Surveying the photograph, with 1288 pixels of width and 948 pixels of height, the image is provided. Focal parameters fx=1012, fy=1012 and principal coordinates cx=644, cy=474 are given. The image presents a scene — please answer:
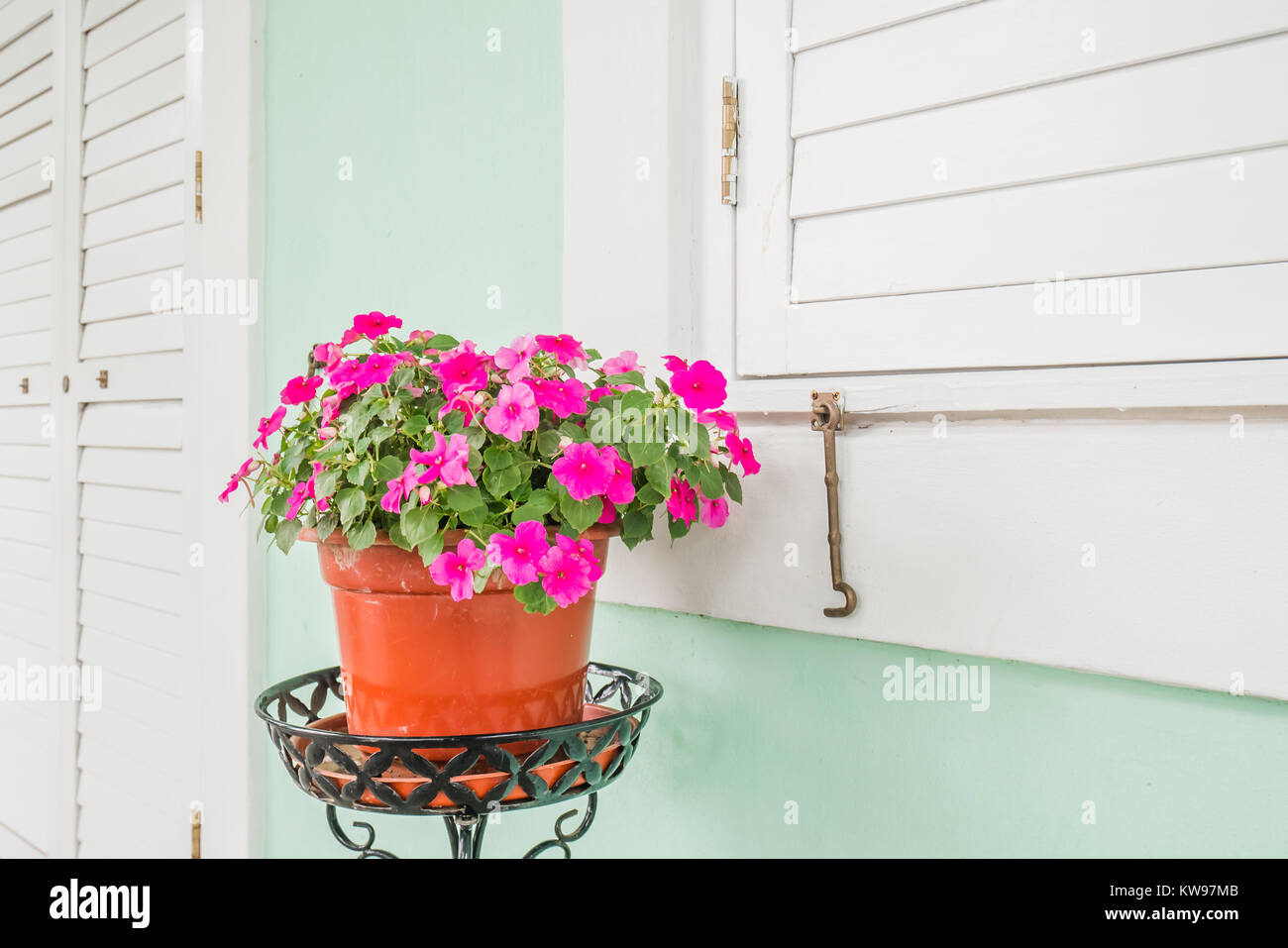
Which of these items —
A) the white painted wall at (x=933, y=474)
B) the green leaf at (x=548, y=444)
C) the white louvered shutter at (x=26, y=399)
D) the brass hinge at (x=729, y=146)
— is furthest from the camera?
the white louvered shutter at (x=26, y=399)

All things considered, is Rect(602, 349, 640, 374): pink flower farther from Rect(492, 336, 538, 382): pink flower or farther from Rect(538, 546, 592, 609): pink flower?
Rect(538, 546, 592, 609): pink flower

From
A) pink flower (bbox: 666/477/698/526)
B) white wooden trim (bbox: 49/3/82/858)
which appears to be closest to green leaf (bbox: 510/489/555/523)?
pink flower (bbox: 666/477/698/526)

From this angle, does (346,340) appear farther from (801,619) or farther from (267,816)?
(267,816)

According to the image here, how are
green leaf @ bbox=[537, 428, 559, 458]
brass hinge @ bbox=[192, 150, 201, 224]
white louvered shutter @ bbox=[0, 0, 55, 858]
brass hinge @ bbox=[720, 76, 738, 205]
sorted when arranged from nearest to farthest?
green leaf @ bbox=[537, 428, 559, 458]
brass hinge @ bbox=[720, 76, 738, 205]
brass hinge @ bbox=[192, 150, 201, 224]
white louvered shutter @ bbox=[0, 0, 55, 858]

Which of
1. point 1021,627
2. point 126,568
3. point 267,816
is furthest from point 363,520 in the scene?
point 126,568

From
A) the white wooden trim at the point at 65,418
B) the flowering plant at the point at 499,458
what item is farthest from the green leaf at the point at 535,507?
the white wooden trim at the point at 65,418

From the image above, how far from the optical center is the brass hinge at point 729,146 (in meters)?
0.95

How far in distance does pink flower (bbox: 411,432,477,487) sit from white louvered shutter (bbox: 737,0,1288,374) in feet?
1.07

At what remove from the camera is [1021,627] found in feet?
2.44

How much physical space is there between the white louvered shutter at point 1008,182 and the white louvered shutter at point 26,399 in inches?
64.4

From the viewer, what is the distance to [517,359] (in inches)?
30.1

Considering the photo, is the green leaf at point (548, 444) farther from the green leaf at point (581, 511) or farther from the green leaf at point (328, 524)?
the green leaf at point (328, 524)

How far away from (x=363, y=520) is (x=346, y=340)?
0.18 metres

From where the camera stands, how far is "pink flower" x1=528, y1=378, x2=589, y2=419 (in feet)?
2.45
